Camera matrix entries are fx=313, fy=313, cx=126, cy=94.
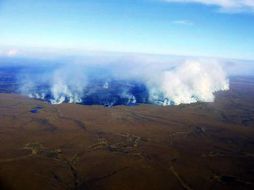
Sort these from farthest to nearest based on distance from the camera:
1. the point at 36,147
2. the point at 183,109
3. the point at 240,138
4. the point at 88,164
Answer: the point at 183,109 < the point at 240,138 < the point at 36,147 < the point at 88,164

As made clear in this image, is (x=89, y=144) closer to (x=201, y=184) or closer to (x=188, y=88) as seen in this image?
(x=201, y=184)

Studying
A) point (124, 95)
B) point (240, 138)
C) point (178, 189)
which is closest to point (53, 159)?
point (178, 189)

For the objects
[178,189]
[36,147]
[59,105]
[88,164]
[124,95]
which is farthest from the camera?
[124,95]

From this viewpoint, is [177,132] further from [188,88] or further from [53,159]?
[188,88]

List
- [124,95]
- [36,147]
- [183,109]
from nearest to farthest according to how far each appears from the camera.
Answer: [36,147], [183,109], [124,95]

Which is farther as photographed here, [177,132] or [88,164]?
[177,132]

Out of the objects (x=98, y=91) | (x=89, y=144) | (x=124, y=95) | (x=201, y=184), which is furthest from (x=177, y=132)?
(x=98, y=91)
